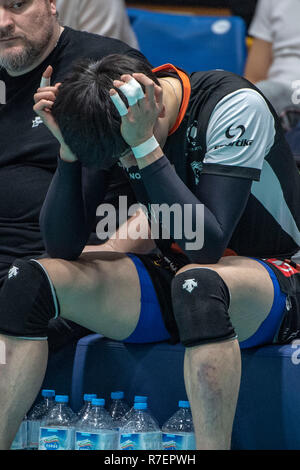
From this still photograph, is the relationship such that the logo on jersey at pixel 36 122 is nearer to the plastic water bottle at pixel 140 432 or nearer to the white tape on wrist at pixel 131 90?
the white tape on wrist at pixel 131 90

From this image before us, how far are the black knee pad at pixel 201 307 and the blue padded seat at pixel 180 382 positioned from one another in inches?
12.2

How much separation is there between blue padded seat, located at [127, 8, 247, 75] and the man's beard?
1379 millimetres

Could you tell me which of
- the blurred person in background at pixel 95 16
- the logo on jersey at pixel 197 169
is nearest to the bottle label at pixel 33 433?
the logo on jersey at pixel 197 169

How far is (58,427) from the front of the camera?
170cm

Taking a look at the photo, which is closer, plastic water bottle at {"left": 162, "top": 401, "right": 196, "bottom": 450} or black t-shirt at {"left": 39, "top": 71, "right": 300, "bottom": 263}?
black t-shirt at {"left": 39, "top": 71, "right": 300, "bottom": 263}

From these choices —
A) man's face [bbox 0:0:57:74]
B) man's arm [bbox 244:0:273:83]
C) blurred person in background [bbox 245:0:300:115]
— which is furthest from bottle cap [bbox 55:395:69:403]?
man's arm [bbox 244:0:273:83]

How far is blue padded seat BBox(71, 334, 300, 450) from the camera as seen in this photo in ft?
5.24

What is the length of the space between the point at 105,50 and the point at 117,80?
0.65 metres

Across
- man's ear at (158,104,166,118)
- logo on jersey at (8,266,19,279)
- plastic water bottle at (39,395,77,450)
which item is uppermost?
man's ear at (158,104,166,118)

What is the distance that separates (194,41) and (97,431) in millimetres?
2095

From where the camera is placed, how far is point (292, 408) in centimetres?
159

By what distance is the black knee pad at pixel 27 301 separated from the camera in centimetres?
147

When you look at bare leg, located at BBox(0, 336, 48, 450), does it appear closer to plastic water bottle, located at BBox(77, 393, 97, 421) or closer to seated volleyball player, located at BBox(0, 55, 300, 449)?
seated volleyball player, located at BBox(0, 55, 300, 449)
